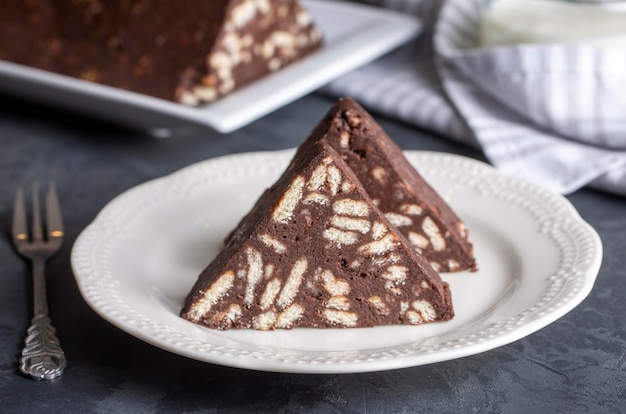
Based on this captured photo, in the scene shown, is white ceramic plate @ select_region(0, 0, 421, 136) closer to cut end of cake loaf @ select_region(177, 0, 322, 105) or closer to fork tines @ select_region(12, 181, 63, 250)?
cut end of cake loaf @ select_region(177, 0, 322, 105)

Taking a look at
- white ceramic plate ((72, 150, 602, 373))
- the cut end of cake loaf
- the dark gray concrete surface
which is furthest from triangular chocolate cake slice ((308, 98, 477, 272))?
the cut end of cake loaf

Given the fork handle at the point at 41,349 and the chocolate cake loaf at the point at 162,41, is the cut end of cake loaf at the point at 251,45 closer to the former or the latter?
the chocolate cake loaf at the point at 162,41

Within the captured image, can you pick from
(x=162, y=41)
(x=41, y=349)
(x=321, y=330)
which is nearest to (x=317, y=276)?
(x=321, y=330)

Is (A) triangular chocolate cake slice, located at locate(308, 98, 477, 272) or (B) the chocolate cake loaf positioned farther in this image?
(B) the chocolate cake loaf

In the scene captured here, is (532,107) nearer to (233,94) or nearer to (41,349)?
(233,94)

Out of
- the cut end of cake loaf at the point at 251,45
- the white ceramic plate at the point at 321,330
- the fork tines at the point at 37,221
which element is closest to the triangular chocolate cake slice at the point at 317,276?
the white ceramic plate at the point at 321,330
